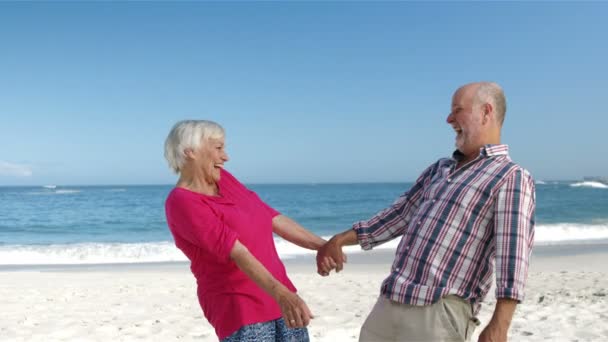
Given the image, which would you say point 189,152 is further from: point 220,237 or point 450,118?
point 450,118

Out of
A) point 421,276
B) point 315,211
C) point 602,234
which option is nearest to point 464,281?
point 421,276

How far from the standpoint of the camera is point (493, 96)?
226cm

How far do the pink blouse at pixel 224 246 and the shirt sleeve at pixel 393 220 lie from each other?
482 millimetres

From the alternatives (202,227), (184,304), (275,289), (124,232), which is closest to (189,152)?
(202,227)

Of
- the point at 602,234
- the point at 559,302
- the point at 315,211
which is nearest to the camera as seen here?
the point at 559,302

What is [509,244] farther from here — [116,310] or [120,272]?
[120,272]

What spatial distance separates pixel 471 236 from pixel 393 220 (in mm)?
606

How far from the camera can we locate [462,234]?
2.16 meters

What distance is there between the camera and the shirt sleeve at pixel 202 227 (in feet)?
7.48

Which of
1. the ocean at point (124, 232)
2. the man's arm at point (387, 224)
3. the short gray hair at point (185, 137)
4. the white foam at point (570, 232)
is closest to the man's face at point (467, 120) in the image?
the man's arm at point (387, 224)

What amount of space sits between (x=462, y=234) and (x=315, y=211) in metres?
36.3

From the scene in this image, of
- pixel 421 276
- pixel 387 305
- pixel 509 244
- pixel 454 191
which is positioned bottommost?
pixel 387 305

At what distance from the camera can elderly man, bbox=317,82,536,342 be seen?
80.3 inches

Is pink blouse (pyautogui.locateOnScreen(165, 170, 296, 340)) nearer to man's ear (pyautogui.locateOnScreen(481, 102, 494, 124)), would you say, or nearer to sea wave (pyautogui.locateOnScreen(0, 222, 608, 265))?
man's ear (pyautogui.locateOnScreen(481, 102, 494, 124))
